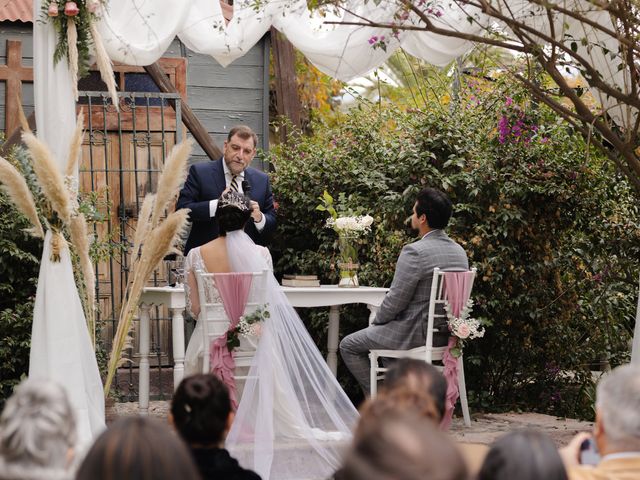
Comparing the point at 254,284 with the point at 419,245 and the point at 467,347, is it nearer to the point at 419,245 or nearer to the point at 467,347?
the point at 419,245

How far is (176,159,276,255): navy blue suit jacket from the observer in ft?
22.7

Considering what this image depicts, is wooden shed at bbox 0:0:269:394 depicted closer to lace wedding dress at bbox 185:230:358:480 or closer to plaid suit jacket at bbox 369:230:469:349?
lace wedding dress at bbox 185:230:358:480

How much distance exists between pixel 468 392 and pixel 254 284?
7.77 ft

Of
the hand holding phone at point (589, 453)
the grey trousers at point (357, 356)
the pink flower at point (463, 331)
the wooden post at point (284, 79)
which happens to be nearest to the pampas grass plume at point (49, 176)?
the grey trousers at point (357, 356)

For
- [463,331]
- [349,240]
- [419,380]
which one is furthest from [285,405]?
[419,380]

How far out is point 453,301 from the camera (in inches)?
237

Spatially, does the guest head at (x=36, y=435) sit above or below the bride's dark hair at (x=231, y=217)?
below

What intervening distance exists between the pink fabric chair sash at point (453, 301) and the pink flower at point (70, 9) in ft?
8.31

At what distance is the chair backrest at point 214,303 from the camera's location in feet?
18.8

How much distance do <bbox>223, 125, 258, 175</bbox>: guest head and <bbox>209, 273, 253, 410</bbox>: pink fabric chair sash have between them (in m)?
1.39

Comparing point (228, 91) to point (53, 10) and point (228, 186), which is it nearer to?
point (228, 186)

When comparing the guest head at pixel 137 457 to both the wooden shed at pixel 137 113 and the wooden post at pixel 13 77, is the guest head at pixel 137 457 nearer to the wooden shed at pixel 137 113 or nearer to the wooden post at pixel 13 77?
the wooden shed at pixel 137 113

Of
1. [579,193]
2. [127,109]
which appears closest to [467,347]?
[579,193]

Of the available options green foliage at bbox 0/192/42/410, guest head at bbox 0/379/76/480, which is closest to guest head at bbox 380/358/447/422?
guest head at bbox 0/379/76/480
